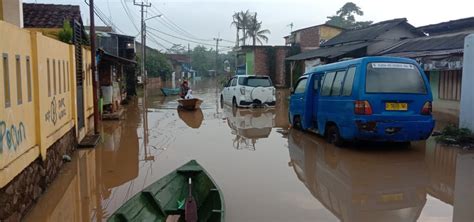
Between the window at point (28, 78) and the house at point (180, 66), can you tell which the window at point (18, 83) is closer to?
the window at point (28, 78)

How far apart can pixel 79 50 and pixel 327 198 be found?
814cm

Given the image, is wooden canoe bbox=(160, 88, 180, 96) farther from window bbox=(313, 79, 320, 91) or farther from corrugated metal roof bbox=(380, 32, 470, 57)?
window bbox=(313, 79, 320, 91)

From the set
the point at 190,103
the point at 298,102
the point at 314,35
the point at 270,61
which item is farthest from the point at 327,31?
the point at 298,102

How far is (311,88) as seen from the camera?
10484 mm

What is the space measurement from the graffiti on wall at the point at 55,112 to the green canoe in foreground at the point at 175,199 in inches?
104

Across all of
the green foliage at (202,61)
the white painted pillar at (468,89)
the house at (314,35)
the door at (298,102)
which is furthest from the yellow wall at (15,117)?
the green foliage at (202,61)

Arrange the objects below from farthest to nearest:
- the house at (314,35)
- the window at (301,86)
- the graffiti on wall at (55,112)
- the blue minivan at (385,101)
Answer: the house at (314,35) < the window at (301,86) < the blue minivan at (385,101) < the graffiti on wall at (55,112)

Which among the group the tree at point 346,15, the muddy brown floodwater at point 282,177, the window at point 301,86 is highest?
the tree at point 346,15

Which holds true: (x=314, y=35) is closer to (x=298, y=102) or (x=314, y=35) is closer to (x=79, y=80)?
(x=298, y=102)

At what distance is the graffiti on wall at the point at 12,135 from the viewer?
4375 millimetres

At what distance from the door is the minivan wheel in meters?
1.42

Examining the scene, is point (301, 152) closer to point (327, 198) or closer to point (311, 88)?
point (311, 88)

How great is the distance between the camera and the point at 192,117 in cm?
1586

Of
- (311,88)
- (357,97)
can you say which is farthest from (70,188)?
(311,88)
